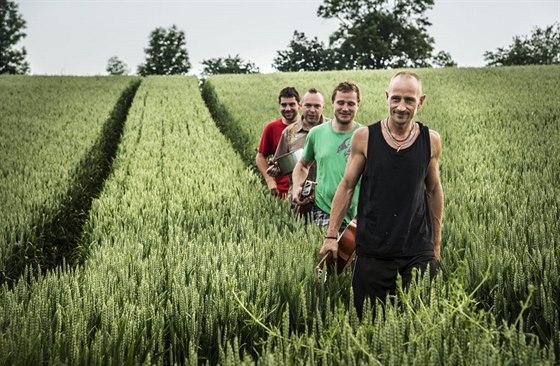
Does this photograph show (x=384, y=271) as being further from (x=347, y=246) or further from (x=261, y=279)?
(x=261, y=279)

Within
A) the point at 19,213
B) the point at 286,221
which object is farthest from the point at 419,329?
the point at 19,213

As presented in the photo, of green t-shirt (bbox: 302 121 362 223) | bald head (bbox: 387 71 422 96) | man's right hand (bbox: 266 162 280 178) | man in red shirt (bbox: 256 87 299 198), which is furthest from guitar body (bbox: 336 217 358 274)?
man in red shirt (bbox: 256 87 299 198)

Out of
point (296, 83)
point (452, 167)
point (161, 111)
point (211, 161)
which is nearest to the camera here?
point (452, 167)

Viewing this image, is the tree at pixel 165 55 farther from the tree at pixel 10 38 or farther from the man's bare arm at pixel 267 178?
the man's bare arm at pixel 267 178

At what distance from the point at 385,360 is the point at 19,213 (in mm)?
5214

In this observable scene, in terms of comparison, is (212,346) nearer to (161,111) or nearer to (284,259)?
(284,259)

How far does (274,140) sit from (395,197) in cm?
344

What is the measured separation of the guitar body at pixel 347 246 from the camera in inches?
133

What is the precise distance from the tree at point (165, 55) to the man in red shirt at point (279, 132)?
6421 cm

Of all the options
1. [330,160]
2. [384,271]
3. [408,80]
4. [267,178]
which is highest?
[408,80]

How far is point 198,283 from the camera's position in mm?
3172

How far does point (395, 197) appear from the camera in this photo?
9.50 feet

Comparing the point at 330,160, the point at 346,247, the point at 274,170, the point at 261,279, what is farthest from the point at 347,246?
the point at 274,170

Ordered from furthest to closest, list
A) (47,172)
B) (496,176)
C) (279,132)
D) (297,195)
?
(47,172), (496,176), (279,132), (297,195)
